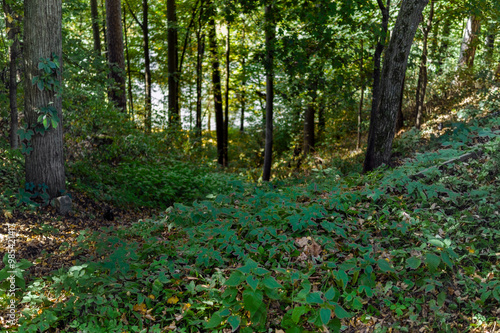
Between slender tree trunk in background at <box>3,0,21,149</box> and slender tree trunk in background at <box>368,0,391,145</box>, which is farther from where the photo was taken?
slender tree trunk in background at <box>368,0,391,145</box>

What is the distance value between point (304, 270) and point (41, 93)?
16.0 ft

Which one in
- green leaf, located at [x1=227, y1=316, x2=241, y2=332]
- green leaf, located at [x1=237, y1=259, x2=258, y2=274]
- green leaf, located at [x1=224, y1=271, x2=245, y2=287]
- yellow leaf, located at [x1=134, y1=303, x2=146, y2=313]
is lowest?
yellow leaf, located at [x1=134, y1=303, x2=146, y2=313]

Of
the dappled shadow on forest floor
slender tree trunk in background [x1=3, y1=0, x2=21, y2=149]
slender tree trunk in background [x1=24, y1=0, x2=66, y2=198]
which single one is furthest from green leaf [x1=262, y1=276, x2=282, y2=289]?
slender tree trunk in background [x1=3, y1=0, x2=21, y2=149]

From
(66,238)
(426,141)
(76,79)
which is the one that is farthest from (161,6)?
(66,238)

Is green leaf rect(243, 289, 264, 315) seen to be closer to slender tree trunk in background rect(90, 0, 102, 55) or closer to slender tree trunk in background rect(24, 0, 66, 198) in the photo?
slender tree trunk in background rect(24, 0, 66, 198)

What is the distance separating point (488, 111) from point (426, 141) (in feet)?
5.58

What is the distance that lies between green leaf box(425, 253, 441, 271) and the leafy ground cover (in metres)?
0.02

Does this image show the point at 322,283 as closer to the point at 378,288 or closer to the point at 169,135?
the point at 378,288

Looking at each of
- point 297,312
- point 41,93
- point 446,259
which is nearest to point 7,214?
point 41,93

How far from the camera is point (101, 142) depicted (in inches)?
345

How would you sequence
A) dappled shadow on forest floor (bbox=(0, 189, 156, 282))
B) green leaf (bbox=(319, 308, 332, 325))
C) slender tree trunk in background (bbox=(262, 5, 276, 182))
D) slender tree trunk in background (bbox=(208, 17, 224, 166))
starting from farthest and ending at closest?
slender tree trunk in background (bbox=(208, 17, 224, 166)) → slender tree trunk in background (bbox=(262, 5, 276, 182)) → dappled shadow on forest floor (bbox=(0, 189, 156, 282)) → green leaf (bbox=(319, 308, 332, 325))

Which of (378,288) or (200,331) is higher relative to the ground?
(378,288)

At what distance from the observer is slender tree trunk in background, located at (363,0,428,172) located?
6758 millimetres

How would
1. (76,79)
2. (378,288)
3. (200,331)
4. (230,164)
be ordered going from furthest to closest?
(230,164)
(76,79)
(378,288)
(200,331)
